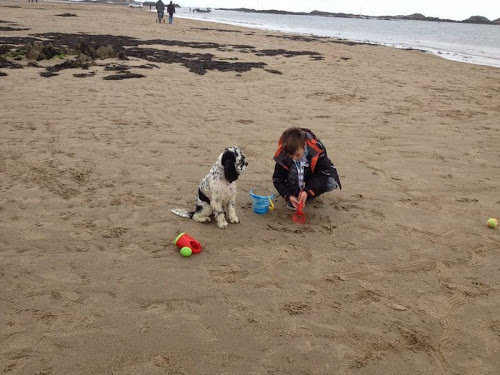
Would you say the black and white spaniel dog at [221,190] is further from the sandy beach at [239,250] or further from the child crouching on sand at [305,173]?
the child crouching on sand at [305,173]

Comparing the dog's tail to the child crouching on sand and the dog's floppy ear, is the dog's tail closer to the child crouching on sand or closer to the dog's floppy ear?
the dog's floppy ear

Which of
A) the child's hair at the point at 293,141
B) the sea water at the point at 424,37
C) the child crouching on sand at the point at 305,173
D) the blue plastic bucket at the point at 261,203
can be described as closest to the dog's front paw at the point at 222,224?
the blue plastic bucket at the point at 261,203

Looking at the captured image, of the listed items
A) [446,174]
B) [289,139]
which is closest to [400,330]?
[289,139]

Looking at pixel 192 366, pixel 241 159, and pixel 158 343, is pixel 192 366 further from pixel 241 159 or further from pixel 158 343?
pixel 241 159

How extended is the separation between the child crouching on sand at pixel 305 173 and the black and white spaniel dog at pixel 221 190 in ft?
2.32

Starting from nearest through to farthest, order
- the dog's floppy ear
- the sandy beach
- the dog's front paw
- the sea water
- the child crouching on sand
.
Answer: the sandy beach, the dog's floppy ear, the dog's front paw, the child crouching on sand, the sea water

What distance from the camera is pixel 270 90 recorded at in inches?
460

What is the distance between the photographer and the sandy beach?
2.96 meters

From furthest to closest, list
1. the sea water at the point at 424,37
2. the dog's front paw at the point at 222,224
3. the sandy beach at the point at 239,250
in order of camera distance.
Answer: the sea water at the point at 424,37 < the dog's front paw at the point at 222,224 < the sandy beach at the point at 239,250

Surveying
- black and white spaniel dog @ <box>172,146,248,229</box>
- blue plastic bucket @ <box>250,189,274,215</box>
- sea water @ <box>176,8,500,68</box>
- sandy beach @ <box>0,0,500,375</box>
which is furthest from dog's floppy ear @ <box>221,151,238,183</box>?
sea water @ <box>176,8,500,68</box>

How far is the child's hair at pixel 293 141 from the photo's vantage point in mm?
4351

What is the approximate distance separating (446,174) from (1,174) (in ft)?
23.2

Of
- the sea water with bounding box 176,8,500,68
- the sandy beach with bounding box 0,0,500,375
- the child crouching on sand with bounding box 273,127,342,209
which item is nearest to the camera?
the sandy beach with bounding box 0,0,500,375

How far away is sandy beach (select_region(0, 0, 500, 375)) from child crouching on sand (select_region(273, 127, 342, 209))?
0.36m
